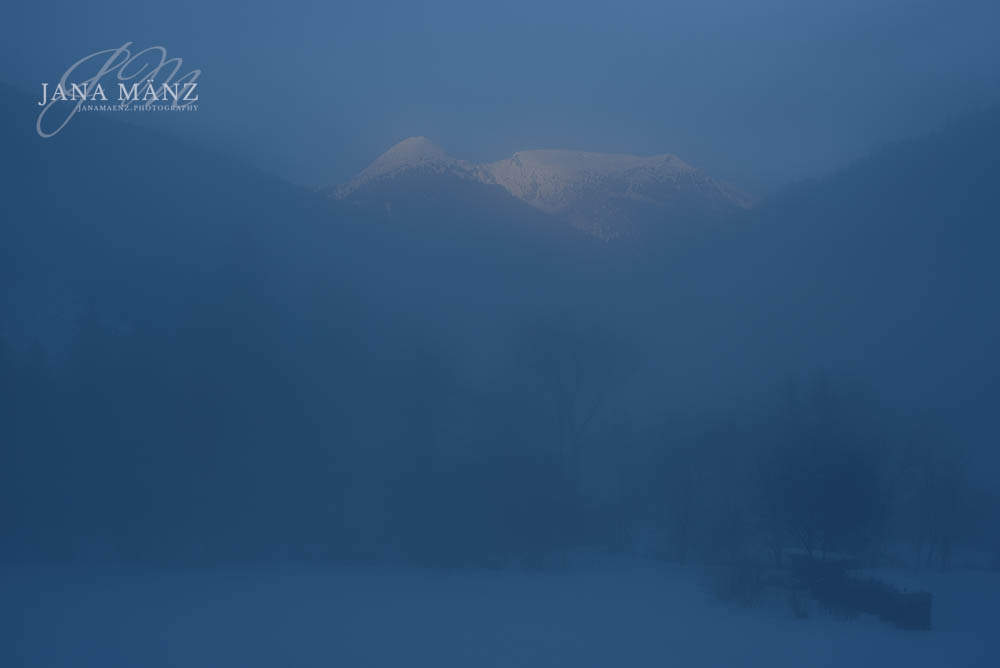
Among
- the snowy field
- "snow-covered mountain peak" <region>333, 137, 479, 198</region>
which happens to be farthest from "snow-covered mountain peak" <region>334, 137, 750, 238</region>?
the snowy field

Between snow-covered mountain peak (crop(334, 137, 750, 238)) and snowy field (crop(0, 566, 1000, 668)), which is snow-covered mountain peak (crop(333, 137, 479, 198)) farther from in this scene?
snowy field (crop(0, 566, 1000, 668))

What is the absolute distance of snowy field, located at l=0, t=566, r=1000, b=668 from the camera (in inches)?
474

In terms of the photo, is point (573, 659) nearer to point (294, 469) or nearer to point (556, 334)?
point (294, 469)

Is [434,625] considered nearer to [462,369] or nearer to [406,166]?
[462,369]

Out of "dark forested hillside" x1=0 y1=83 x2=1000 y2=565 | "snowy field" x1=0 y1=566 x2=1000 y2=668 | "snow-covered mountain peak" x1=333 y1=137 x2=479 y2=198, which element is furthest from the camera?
"snow-covered mountain peak" x1=333 y1=137 x2=479 y2=198

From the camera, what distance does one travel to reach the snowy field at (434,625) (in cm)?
1205

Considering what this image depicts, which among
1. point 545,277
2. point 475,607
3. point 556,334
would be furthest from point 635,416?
point 475,607

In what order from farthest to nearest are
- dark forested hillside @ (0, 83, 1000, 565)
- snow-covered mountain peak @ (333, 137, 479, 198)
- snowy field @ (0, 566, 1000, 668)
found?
snow-covered mountain peak @ (333, 137, 479, 198)
dark forested hillside @ (0, 83, 1000, 565)
snowy field @ (0, 566, 1000, 668)

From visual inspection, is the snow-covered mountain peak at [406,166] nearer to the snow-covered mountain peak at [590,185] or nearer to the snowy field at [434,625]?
the snow-covered mountain peak at [590,185]

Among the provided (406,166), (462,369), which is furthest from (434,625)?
(406,166)

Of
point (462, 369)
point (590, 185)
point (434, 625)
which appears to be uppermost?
point (590, 185)

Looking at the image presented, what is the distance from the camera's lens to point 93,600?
50.4 ft

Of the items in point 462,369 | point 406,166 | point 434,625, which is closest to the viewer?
point 434,625

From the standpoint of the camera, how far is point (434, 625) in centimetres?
1419
